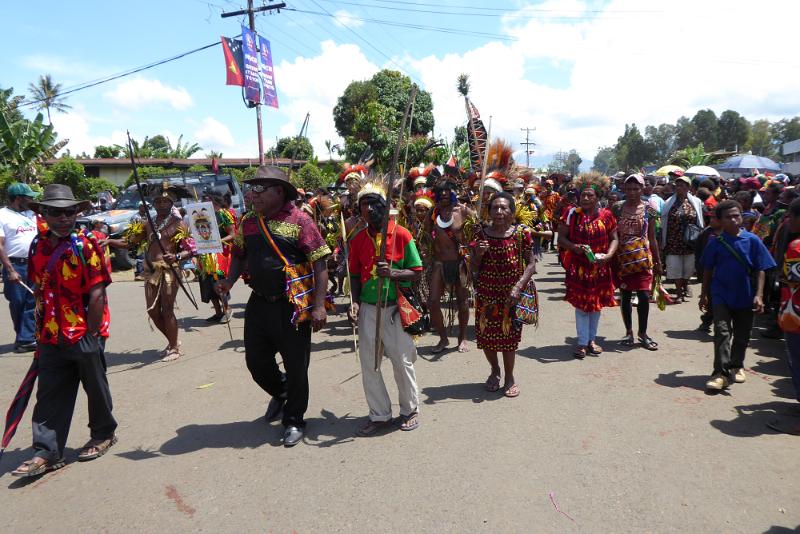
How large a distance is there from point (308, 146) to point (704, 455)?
108 ft

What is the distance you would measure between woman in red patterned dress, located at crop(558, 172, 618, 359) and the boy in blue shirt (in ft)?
3.62

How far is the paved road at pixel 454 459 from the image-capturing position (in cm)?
303

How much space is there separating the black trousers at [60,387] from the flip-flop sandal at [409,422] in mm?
2196

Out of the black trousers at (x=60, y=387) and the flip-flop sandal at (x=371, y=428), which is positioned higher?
the black trousers at (x=60, y=387)

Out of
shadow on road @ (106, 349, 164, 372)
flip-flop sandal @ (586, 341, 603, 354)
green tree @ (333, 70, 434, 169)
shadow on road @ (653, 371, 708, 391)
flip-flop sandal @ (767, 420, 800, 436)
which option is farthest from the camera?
green tree @ (333, 70, 434, 169)

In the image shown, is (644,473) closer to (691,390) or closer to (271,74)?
(691,390)

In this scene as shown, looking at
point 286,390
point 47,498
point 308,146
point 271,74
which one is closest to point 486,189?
point 286,390

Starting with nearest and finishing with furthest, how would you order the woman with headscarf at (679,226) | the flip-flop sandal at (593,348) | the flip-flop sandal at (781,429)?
the flip-flop sandal at (781,429), the flip-flop sandal at (593,348), the woman with headscarf at (679,226)

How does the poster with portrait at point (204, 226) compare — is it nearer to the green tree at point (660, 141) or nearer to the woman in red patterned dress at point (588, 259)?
the woman in red patterned dress at point (588, 259)

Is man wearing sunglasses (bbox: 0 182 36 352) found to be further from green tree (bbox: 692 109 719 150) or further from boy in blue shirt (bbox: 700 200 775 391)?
green tree (bbox: 692 109 719 150)

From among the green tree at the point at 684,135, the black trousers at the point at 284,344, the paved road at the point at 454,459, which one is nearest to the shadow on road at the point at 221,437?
the paved road at the point at 454,459

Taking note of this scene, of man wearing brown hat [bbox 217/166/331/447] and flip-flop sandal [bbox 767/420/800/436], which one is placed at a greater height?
man wearing brown hat [bbox 217/166/331/447]

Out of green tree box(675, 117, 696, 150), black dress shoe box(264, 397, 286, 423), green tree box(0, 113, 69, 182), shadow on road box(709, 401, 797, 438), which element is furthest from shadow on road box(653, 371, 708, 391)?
green tree box(675, 117, 696, 150)

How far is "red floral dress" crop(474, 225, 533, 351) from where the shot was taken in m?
4.67
